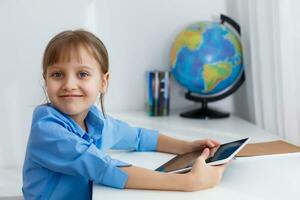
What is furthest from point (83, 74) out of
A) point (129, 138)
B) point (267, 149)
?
point (267, 149)

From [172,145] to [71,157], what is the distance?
1.23 ft

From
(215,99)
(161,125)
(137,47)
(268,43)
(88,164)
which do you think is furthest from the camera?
(137,47)

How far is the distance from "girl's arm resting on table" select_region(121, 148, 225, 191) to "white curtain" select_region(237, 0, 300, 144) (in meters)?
0.58

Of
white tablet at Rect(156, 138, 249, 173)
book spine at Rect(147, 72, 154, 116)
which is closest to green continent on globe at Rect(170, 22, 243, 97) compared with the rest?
book spine at Rect(147, 72, 154, 116)

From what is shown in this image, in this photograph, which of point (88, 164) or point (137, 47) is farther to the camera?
point (137, 47)

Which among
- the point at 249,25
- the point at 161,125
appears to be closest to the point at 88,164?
the point at 161,125

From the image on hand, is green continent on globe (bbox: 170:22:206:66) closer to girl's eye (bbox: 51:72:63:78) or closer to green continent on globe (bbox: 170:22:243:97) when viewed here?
green continent on globe (bbox: 170:22:243:97)

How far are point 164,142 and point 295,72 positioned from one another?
488 millimetres

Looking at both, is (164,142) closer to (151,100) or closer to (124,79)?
(151,100)

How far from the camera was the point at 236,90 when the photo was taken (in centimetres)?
170

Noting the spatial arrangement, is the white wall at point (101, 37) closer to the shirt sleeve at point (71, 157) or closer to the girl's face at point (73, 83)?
the girl's face at point (73, 83)

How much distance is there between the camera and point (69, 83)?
920mm

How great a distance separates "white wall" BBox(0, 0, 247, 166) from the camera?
67.7 inches

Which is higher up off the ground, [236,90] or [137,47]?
[137,47]
